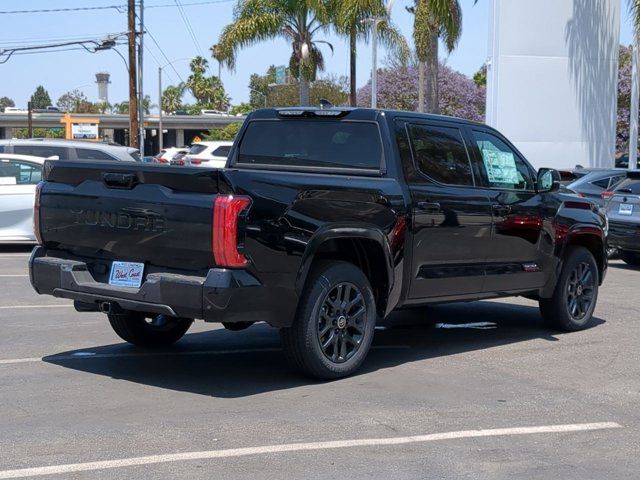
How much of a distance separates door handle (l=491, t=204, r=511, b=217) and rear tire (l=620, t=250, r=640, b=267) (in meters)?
8.72

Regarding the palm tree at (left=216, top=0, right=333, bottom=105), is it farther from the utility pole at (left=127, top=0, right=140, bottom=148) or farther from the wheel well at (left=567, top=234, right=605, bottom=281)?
the wheel well at (left=567, top=234, right=605, bottom=281)

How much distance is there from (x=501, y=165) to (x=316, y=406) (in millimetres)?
3485

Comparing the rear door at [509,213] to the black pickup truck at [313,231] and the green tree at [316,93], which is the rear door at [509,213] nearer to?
the black pickup truck at [313,231]

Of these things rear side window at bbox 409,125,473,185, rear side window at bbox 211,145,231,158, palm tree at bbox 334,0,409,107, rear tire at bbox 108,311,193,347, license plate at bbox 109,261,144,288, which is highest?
palm tree at bbox 334,0,409,107

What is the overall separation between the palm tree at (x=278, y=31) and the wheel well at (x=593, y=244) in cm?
2512

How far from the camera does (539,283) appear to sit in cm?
943

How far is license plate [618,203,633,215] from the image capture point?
1595cm

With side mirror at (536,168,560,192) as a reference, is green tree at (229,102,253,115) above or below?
above

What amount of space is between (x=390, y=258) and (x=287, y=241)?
1176mm

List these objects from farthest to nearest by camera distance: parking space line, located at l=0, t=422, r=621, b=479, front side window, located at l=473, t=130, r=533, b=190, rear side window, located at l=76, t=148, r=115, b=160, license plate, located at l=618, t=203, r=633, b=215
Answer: rear side window, located at l=76, t=148, r=115, b=160, license plate, located at l=618, t=203, r=633, b=215, front side window, located at l=473, t=130, r=533, b=190, parking space line, located at l=0, t=422, r=621, b=479

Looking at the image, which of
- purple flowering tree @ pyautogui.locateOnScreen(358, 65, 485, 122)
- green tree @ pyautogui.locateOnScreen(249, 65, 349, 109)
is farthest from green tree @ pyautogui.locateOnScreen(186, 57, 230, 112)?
purple flowering tree @ pyautogui.locateOnScreen(358, 65, 485, 122)

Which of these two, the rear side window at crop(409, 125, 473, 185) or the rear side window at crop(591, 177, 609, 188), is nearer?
the rear side window at crop(409, 125, 473, 185)

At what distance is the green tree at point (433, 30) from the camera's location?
27328 millimetres

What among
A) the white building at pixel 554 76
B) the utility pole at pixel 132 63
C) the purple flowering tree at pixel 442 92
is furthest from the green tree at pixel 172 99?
the white building at pixel 554 76
